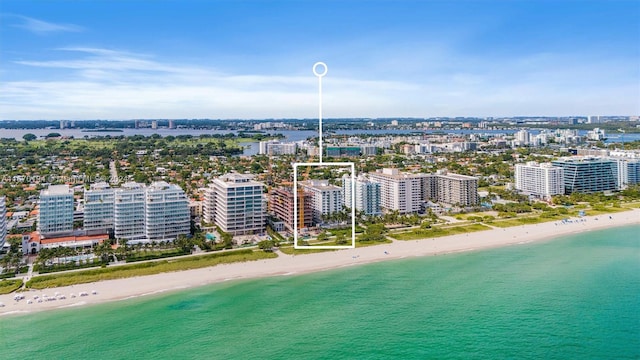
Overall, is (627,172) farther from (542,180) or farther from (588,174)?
(542,180)

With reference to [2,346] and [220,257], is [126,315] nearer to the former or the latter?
[2,346]

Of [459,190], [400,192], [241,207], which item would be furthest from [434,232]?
[241,207]

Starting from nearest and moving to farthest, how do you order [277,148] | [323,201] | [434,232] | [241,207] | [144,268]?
[144,268]
[241,207]
[434,232]
[323,201]
[277,148]

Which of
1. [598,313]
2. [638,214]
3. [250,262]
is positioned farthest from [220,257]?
[638,214]

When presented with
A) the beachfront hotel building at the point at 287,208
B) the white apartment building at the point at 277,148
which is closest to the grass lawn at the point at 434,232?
the beachfront hotel building at the point at 287,208

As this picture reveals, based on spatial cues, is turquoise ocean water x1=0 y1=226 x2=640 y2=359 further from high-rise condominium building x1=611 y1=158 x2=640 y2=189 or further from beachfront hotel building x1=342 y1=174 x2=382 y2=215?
high-rise condominium building x1=611 y1=158 x2=640 y2=189

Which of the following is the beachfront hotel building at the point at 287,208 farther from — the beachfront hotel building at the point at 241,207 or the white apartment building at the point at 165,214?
the white apartment building at the point at 165,214

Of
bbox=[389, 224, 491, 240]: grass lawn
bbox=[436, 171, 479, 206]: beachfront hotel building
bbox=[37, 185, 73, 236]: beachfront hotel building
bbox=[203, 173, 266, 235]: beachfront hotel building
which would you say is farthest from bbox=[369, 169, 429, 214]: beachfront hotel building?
bbox=[37, 185, 73, 236]: beachfront hotel building
